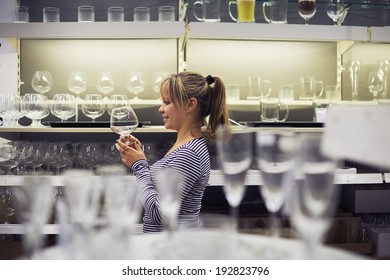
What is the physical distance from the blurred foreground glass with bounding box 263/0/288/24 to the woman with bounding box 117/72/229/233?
2.57 ft

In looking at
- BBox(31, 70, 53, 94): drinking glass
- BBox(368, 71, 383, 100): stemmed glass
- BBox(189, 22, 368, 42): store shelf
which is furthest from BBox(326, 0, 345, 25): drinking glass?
BBox(31, 70, 53, 94): drinking glass

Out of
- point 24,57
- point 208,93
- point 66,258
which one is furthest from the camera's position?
point 24,57

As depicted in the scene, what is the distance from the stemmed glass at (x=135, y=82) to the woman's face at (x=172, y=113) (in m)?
0.80

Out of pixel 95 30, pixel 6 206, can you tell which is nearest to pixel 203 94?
pixel 95 30

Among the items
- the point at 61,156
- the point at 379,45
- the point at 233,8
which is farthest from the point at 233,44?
the point at 61,156

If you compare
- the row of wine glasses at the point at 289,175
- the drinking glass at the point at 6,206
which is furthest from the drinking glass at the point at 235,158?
the drinking glass at the point at 6,206

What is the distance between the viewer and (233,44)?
8.96 ft

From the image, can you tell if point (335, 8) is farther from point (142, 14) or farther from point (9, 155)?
point (9, 155)

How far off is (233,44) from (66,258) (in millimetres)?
1937

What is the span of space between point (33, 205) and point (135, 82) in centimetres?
159

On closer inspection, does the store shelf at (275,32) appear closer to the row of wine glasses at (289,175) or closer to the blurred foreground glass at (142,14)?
→ the blurred foreground glass at (142,14)

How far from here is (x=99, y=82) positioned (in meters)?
2.44

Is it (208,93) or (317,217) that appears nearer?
(317,217)

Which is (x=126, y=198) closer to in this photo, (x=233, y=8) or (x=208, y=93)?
(x=208, y=93)
